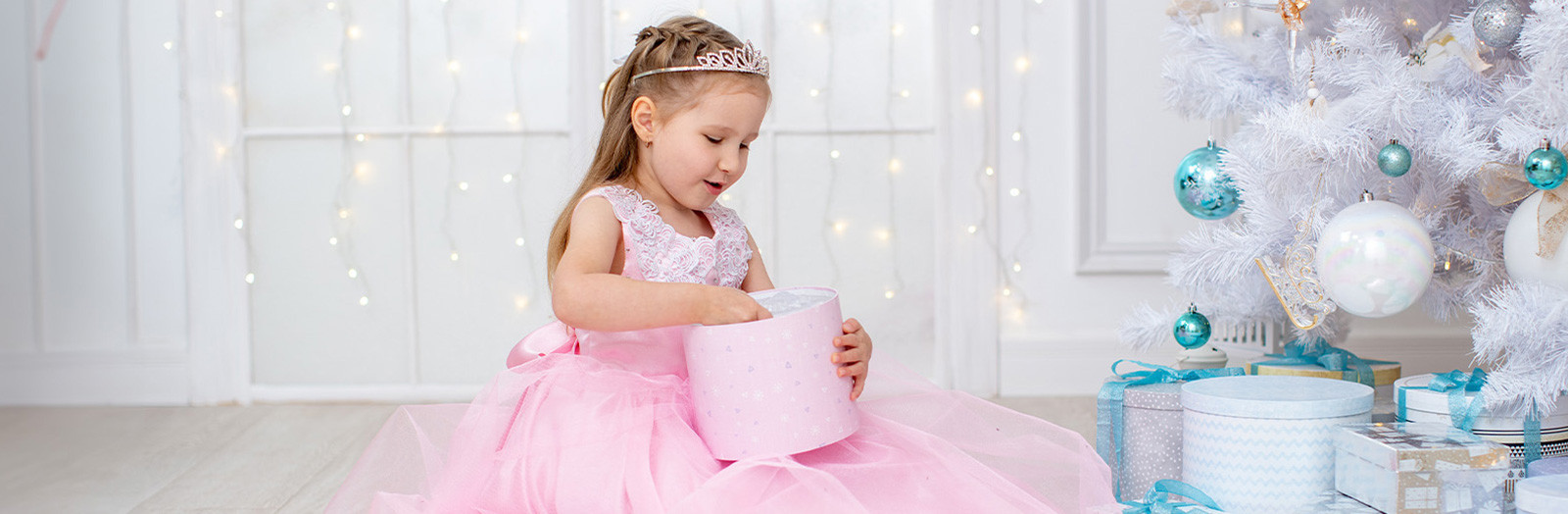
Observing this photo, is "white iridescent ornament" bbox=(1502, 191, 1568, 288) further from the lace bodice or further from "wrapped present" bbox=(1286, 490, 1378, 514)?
the lace bodice

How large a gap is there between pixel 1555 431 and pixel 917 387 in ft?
2.33

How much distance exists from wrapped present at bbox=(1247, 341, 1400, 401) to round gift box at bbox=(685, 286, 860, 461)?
825 millimetres

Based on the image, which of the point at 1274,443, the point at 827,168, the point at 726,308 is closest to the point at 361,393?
the point at 827,168

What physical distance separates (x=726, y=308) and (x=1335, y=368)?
976mm

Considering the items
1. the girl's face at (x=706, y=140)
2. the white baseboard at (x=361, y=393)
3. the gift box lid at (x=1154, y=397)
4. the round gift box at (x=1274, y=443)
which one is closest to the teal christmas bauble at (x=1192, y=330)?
the gift box lid at (x=1154, y=397)

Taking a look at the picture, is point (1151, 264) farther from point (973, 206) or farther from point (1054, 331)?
point (973, 206)

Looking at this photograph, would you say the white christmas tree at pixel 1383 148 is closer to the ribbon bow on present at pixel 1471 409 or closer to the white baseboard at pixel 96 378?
the ribbon bow on present at pixel 1471 409

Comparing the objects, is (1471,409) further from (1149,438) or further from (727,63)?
(727,63)

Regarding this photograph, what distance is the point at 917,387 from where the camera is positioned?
131 centimetres

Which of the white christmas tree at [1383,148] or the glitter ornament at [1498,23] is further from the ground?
the glitter ornament at [1498,23]

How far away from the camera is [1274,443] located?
125 cm

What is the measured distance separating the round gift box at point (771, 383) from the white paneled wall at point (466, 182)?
4.96 ft

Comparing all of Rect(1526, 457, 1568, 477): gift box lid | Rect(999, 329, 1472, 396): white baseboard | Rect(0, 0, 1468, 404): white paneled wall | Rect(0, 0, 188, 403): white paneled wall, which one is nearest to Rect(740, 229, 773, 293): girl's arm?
Rect(1526, 457, 1568, 477): gift box lid

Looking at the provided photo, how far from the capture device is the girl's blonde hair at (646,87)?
121 centimetres
